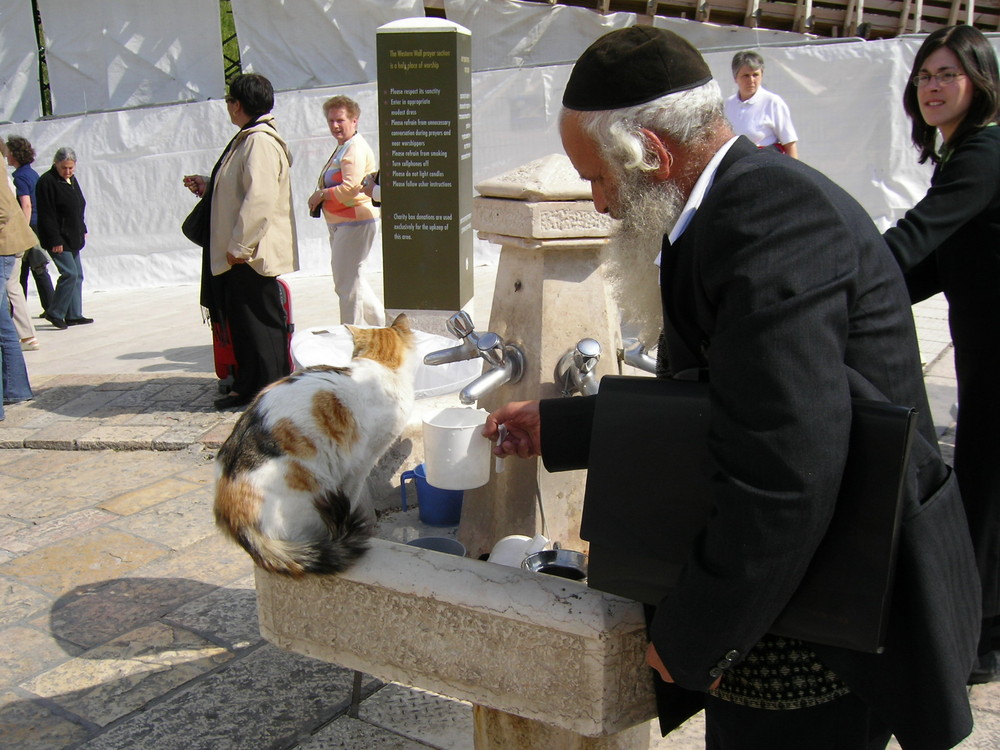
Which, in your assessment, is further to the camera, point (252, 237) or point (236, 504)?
point (252, 237)

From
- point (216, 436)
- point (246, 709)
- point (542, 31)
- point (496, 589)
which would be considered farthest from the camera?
point (542, 31)

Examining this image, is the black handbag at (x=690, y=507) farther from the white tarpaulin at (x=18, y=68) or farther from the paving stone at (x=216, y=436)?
the white tarpaulin at (x=18, y=68)

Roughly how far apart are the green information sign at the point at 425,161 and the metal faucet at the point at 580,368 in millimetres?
3025

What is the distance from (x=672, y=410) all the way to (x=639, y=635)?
50cm

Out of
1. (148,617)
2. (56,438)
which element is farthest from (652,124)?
(56,438)

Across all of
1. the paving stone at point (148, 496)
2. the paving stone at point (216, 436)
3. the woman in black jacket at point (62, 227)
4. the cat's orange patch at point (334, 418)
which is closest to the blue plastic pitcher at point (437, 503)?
the cat's orange patch at point (334, 418)

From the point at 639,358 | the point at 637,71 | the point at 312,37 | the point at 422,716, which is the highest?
the point at 312,37

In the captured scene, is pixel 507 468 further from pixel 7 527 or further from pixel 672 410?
pixel 7 527

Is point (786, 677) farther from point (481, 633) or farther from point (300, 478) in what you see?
point (300, 478)

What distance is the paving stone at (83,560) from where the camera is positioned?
348 centimetres

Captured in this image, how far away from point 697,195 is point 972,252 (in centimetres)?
161

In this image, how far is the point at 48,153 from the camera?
10586mm

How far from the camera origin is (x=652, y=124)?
1.32 m

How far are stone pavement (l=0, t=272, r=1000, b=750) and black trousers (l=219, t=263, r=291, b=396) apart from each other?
0.36m
